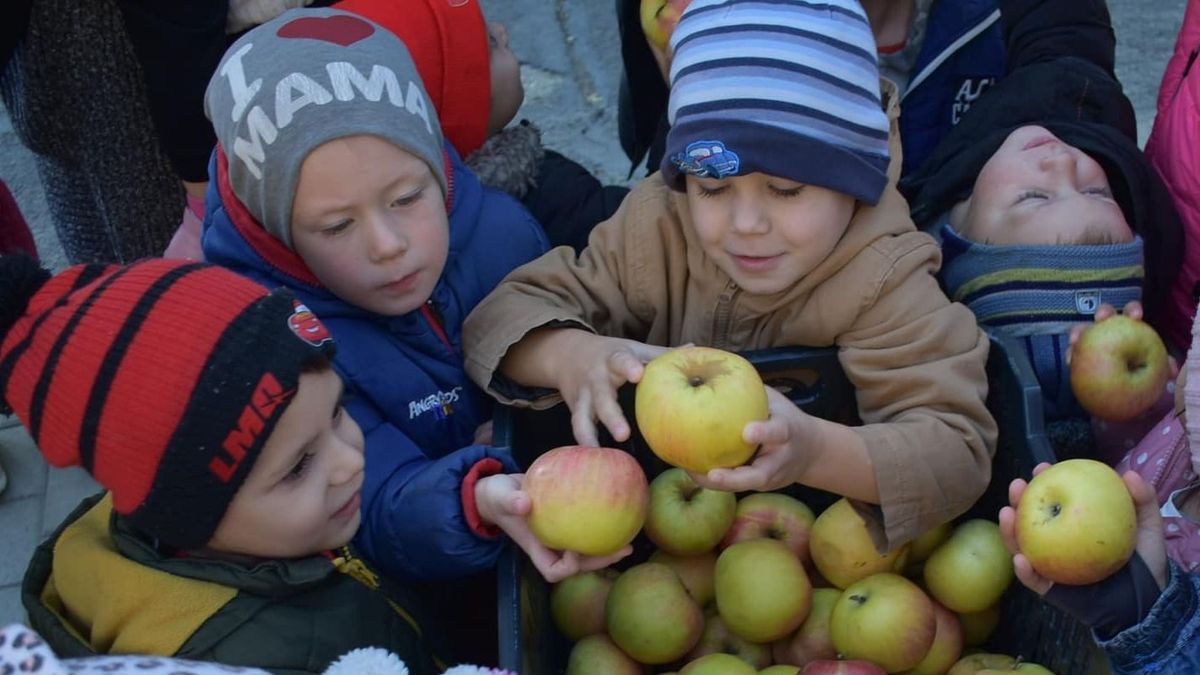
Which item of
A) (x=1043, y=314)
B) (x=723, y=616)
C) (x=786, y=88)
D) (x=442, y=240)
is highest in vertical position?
(x=786, y=88)

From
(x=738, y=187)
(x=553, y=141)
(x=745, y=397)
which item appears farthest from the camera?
(x=553, y=141)

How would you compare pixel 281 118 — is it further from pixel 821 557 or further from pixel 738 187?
pixel 821 557

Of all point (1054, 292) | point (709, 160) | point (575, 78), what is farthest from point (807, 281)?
point (575, 78)

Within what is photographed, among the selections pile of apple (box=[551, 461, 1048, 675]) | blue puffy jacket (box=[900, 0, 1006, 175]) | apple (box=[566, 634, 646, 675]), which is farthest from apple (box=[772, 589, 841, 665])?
blue puffy jacket (box=[900, 0, 1006, 175])

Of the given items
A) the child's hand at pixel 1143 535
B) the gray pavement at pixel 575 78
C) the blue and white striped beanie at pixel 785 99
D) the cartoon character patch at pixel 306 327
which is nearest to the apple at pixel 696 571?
the child's hand at pixel 1143 535

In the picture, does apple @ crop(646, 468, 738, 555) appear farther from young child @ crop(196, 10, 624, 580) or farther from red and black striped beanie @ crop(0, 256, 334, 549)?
red and black striped beanie @ crop(0, 256, 334, 549)

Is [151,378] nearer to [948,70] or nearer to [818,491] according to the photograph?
[818,491]

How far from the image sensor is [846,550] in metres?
1.83

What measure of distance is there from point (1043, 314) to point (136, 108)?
2022mm

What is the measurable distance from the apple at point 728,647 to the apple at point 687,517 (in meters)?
0.14

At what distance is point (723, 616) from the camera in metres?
1.84

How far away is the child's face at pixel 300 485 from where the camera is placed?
1377mm

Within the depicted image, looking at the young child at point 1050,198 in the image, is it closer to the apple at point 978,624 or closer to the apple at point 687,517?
the apple at point 978,624

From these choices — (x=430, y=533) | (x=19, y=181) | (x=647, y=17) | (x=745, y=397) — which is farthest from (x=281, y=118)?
(x=19, y=181)
